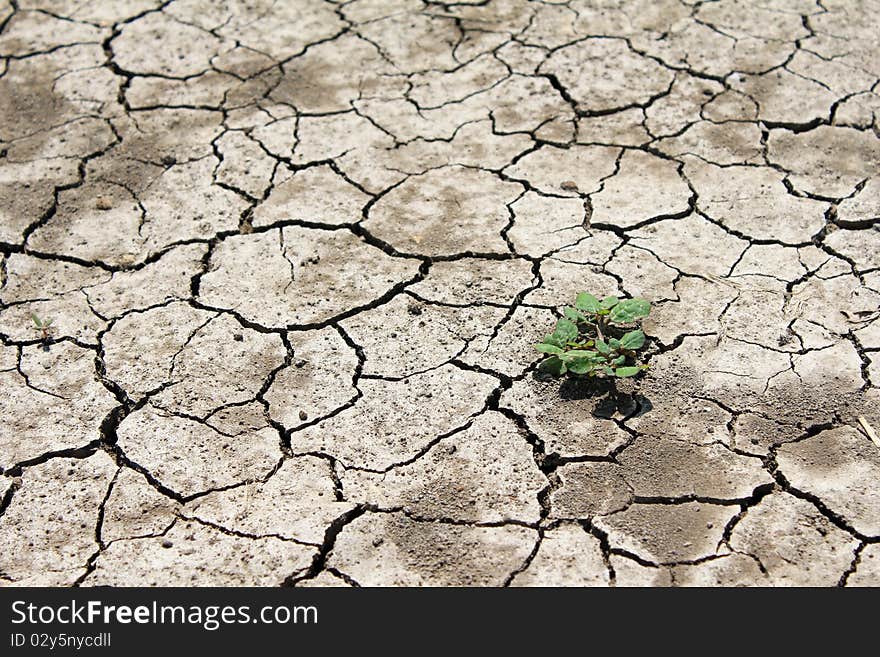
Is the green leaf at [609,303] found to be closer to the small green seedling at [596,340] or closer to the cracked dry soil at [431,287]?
the small green seedling at [596,340]

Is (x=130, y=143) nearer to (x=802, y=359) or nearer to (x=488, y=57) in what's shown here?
(x=488, y=57)

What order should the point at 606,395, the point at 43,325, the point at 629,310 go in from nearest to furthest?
the point at 606,395 → the point at 629,310 → the point at 43,325

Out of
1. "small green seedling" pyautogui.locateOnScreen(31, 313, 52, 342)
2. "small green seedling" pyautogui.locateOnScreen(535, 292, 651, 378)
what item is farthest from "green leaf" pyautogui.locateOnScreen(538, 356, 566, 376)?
"small green seedling" pyautogui.locateOnScreen(31, 313, 52, 342)

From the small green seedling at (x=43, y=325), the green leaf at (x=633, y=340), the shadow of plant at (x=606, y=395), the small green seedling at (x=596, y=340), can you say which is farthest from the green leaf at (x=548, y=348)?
the small green seedling at (x=43, y=325)

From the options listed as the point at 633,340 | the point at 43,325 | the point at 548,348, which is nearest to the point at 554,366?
the point at 548,348

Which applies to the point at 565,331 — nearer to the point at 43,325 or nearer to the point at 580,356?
the point at 580,356
